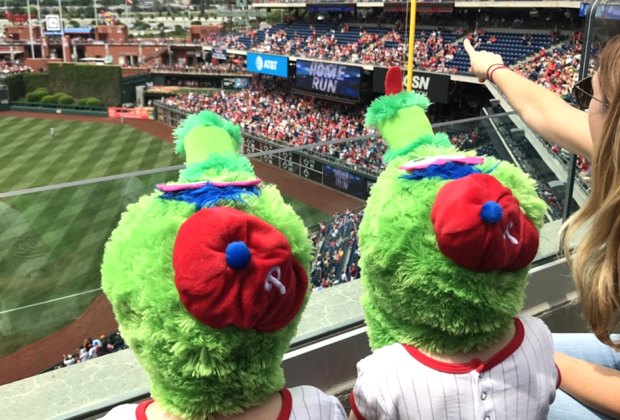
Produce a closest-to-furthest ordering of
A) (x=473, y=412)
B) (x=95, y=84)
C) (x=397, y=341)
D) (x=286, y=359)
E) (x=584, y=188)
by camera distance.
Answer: (x=473, y=412), (x=397, y=341), (x=286, y=359), (x=584, y=188), (x=95, y=84)

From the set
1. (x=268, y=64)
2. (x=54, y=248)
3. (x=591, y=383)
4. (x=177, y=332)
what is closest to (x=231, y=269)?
(x=177, y=332)

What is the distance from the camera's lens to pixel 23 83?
35.2m

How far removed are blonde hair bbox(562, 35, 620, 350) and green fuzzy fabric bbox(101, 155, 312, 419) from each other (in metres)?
0.57

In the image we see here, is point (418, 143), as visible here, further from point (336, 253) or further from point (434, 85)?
point (434, 85)

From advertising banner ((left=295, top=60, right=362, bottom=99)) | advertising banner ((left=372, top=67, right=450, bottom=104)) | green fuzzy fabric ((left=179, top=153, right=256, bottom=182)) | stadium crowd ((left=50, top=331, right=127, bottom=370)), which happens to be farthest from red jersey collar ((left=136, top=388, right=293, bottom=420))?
advertising banner ((left=295, top=60, right=362, bottom=99))

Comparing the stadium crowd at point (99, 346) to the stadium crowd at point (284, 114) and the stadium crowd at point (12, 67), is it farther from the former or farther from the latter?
the stadium crowd at point (12, 67)

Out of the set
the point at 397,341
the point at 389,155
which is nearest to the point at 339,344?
the point at 397,341

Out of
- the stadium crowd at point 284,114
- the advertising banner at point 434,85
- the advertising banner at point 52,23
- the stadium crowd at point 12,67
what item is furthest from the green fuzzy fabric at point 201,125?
the advertising banner at point 52,23

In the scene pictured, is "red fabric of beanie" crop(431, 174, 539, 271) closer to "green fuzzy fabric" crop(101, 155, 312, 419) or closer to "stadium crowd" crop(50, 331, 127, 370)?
"green fuzzy fabric" crop(101, 155, 312, 419)

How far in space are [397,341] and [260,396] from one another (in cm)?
39

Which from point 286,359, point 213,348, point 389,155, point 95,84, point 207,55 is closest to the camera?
point 213,348

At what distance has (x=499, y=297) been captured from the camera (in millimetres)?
1160

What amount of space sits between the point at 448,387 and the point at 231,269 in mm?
577

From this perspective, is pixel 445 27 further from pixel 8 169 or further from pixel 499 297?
pixel 499 297
